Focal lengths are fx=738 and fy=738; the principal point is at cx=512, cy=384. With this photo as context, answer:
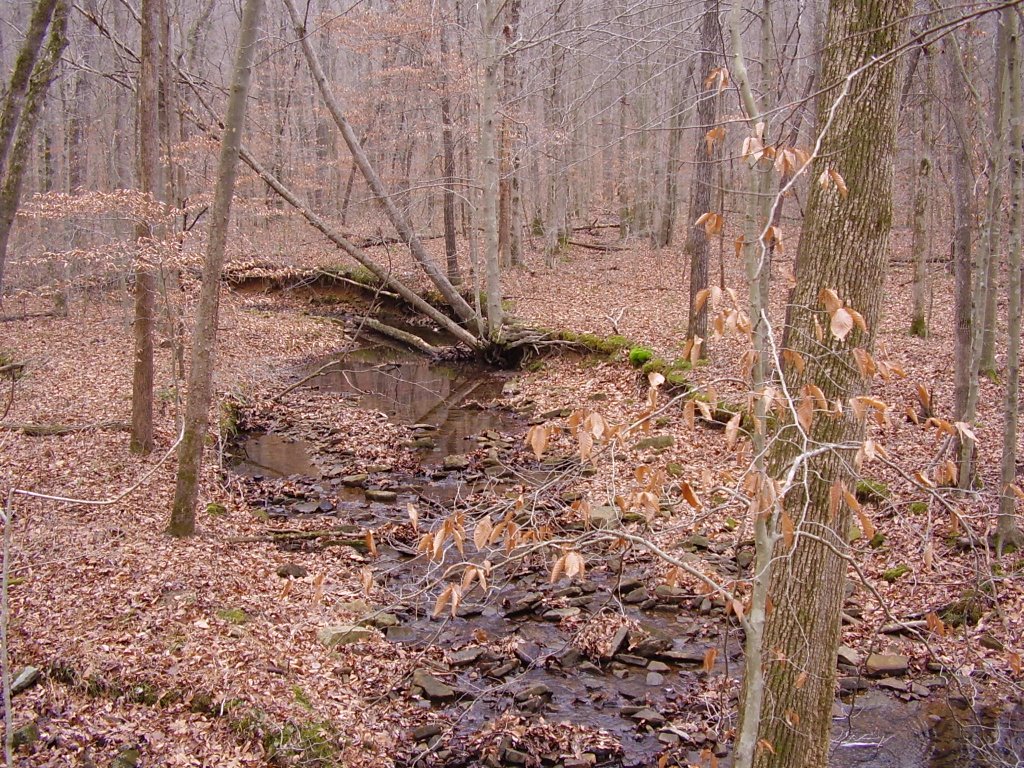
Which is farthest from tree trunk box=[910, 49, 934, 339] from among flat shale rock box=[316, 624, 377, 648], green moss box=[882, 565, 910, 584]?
flat shale rock box=[316, 624, 377, 648]

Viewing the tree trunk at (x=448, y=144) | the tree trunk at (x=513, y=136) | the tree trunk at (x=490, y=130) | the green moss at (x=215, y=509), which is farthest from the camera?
the tree trunk at (x=448, y=144)

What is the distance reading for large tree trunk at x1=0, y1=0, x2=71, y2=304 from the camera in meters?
4.85

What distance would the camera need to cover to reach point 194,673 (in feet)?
17.8

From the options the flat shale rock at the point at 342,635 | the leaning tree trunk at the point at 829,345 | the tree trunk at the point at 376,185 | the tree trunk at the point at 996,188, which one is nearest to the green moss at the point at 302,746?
the flat shale rock at the point at 342,635

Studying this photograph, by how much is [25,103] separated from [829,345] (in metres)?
5.40

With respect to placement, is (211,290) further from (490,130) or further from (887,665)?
(490,130)

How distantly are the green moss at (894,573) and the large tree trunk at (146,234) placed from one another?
8933 mm

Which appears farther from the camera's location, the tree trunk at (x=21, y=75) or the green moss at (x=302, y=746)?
the green moss at (x=302, y=746)

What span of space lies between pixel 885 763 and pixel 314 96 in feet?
90.0

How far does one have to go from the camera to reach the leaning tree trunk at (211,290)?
717cm

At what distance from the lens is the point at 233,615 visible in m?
6.36

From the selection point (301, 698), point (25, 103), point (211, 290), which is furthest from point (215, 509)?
point (25, 103)

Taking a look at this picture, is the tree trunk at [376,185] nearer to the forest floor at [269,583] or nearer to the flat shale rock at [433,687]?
the forest floor at [269,583]

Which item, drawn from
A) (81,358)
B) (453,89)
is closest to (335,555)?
(81,358)
